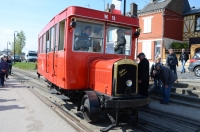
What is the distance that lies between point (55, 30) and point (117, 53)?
95.9 inches

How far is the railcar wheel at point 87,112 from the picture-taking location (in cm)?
493

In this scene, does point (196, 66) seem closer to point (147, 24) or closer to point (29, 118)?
point (29, 118)

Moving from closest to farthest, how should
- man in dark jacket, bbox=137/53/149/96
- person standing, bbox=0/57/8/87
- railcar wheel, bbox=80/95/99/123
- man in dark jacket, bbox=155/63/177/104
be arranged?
railcar wheel, bbox=80/95/99/123 < man in dark jacket, bbox=137/53/149/96 < man in dark jacket, bbox=155/63/177/104 < person standing, bbox=0/57/8/87

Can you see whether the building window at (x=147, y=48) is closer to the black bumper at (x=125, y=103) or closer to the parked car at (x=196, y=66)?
the parked car at (x=196, y=66)

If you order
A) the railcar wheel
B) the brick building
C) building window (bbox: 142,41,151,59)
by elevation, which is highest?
the brick building

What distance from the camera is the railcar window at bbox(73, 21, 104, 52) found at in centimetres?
564

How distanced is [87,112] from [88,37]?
6.98ft

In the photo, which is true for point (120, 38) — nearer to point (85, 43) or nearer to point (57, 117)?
point (85, 43)

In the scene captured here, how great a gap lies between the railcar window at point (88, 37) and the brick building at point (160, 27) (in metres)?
19.8

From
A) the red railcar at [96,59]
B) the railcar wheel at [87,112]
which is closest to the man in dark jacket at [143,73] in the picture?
the red railcar at [96,59]

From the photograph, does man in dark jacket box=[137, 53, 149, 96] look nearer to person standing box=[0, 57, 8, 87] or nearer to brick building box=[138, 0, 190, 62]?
person standing box=[0, 57, 8, 87]

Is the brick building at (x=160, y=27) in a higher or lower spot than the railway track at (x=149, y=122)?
higher

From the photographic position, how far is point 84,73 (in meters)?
5.80

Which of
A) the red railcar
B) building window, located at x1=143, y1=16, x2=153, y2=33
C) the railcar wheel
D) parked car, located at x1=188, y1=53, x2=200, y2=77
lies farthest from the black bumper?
building window, located at x1=143, y1=16, x2=153, y2=33
